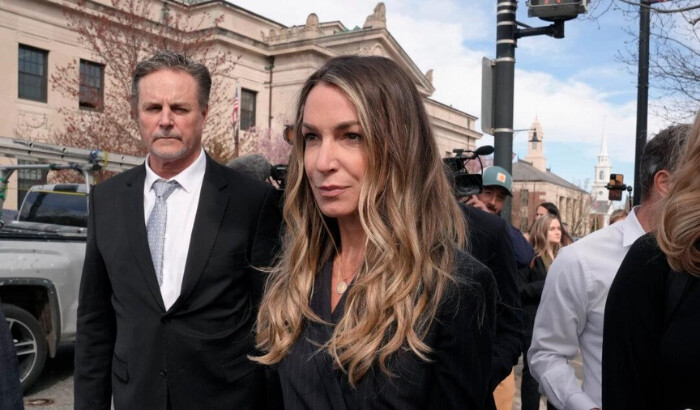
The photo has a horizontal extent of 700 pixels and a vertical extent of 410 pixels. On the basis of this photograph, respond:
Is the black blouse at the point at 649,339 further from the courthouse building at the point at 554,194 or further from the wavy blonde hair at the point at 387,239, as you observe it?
the courthouse building at the point at 554,194

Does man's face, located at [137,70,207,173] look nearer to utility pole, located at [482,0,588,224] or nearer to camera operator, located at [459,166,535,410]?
camera operator, located at [459,166,535,410]

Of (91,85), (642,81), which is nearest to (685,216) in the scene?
(642,81)

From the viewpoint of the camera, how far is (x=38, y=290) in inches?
248

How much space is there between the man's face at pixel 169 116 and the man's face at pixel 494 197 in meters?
2.67

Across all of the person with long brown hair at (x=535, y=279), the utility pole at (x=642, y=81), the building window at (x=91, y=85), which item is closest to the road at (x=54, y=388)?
the person with long brown hair at (x=535, y=279)

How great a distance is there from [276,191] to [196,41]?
58.7 ft

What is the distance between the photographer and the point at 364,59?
1815 millimetres

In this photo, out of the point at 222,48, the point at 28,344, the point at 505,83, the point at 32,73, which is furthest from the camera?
the point at 222,48

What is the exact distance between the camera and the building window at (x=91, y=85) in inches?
794

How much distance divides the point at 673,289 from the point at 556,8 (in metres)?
5.66

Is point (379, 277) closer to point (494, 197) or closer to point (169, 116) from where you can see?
point (169, 116)

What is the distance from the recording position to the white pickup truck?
19.5ft

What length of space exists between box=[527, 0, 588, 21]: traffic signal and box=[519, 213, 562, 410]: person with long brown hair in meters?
2.23

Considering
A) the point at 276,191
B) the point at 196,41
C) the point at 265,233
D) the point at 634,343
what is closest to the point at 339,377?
the point at 634,343
